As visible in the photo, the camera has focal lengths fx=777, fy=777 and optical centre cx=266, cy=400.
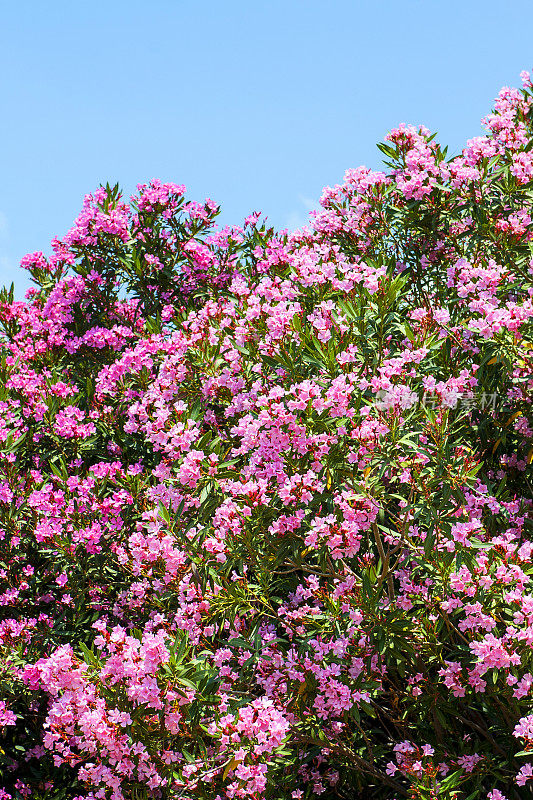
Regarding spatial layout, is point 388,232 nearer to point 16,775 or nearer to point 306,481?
point 306,481

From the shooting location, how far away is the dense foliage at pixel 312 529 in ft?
14.5

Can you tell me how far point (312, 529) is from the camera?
431cm

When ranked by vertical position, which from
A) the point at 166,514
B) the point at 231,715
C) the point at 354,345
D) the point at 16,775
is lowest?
the point at 231,715

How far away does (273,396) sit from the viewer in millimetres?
4430

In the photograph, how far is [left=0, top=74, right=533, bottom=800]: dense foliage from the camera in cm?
442

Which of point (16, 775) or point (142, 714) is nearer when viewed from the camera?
point (142, 714)

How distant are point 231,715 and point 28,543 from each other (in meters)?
3.01

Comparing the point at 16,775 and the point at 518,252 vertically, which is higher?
the point at 518,252

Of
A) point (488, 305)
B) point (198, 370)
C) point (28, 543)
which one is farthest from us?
point (28, 543)

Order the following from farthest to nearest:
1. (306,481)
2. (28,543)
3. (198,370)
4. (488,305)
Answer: (28,543), (198,370), (488,305), (306,481)

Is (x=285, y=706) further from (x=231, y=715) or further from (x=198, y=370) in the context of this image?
(x=198, y=370)

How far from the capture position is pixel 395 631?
4523 millimetres

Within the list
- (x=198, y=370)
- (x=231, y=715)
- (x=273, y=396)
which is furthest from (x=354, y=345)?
(x=231, y=715)

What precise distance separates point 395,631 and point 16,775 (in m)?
4.48
